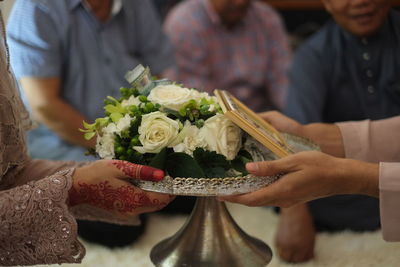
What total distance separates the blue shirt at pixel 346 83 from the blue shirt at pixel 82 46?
64 cm

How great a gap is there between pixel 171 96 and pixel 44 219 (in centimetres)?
33

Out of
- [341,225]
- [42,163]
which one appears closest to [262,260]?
[42,163]

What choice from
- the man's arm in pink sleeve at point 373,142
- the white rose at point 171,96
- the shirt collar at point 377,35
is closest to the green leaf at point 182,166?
the white rose at point 171,96

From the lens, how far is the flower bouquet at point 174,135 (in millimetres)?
1069

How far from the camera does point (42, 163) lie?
1303mm

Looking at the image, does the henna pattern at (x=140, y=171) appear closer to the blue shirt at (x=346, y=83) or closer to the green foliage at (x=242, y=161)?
the green foliage at (x=242, y=161)

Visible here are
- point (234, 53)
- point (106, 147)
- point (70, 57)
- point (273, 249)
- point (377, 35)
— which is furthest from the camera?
point (234, 53)

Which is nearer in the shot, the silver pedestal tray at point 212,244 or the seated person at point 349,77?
the silver pedestal tray at point 212,244

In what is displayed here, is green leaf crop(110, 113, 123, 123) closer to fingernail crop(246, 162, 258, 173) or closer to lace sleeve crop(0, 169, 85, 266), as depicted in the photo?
lace sleeve crop(0, 169, 85, 266)

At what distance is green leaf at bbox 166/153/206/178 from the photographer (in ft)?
3.45

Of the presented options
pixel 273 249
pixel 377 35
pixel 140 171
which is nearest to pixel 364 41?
pixel 377 35

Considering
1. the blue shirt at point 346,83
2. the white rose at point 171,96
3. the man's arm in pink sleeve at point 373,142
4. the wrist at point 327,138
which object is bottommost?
the blue shirt at point 346,83

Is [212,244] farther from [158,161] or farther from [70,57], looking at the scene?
[70,57]

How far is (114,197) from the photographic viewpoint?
1089mm
